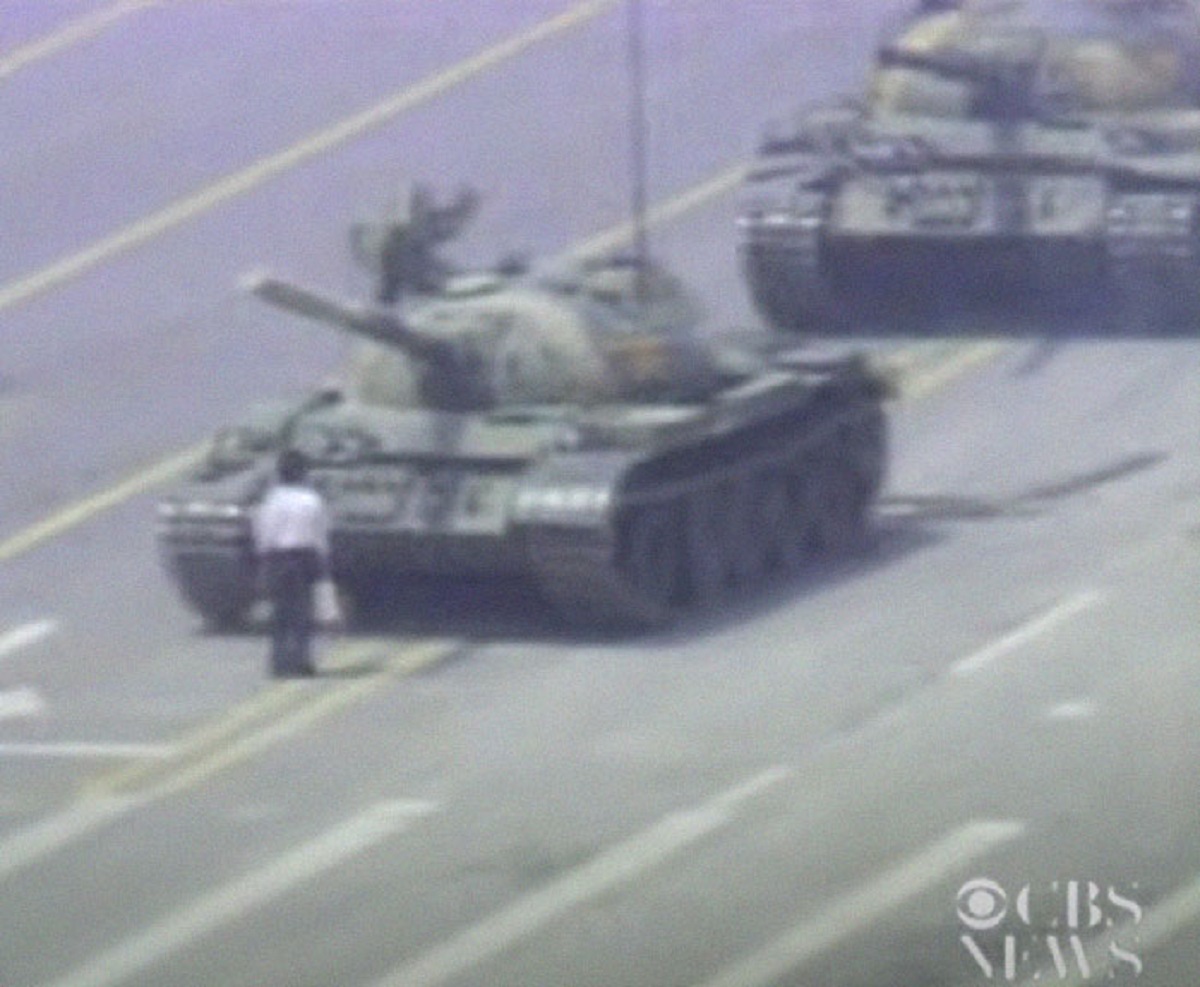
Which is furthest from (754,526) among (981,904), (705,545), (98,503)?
(981,904)

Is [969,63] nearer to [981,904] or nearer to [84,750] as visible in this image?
[84,750]

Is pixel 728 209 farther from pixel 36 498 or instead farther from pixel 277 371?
pixel 36 498

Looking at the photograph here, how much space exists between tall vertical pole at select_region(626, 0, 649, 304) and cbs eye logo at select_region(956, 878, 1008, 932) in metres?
9.48

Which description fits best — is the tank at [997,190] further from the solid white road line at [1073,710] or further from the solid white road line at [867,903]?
the solid white road line at [867,903]

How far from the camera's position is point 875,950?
1808 centimetres

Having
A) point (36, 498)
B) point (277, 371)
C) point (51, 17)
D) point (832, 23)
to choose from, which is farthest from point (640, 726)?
point (51, 17)

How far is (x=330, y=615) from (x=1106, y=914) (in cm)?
661

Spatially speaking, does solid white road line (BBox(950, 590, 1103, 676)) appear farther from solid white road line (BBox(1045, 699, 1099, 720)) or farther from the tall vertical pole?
the tall vertical pole

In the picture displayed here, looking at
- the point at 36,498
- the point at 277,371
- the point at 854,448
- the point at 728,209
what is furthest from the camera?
the point at 728,209

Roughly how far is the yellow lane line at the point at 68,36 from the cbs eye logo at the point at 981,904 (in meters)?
21.2

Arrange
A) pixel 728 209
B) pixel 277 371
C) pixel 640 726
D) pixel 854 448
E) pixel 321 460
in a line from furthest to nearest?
pixel 728 209, pixel 277 371, pixel 854 448, pixel 321 460, pixel 640 726

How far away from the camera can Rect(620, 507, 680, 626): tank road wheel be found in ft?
81.9

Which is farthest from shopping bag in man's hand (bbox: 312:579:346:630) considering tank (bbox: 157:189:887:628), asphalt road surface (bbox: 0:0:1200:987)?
tank (bbox: 157:189:887:628)

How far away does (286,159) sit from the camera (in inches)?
1455
